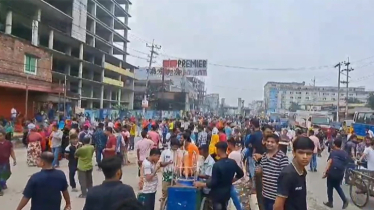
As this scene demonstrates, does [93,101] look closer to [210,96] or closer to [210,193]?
[210,193]

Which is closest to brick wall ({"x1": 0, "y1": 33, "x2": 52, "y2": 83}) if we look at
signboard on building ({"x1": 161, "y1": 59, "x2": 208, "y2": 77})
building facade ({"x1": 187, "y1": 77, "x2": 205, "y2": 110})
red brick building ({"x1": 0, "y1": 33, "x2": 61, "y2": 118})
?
red brick building ({"x1": 0, "y1": 33, "x2": 61, "y2": 118})

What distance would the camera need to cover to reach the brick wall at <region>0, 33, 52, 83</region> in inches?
1030

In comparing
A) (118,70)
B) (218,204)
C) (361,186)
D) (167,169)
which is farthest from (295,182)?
(118,70)

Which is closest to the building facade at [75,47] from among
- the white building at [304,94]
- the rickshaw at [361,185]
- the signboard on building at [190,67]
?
the signboard on building at [190,67]

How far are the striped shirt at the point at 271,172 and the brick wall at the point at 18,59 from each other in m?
25.0

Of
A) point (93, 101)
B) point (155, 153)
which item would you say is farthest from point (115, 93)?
point (155, 153)

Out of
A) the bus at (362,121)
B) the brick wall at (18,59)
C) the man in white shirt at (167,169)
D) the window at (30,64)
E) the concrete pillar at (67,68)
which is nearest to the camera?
the man in white shirt at (167,169)

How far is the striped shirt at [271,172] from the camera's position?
4.68 m

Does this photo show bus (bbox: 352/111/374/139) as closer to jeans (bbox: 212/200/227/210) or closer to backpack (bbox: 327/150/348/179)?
backpack (bbox: 327/150/348/179)

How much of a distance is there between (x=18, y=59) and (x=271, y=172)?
27437mm

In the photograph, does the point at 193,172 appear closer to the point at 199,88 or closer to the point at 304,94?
the point at 199,88

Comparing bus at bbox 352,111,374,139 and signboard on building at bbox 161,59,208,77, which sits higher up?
signboard on building at bbox 161,59,208,77

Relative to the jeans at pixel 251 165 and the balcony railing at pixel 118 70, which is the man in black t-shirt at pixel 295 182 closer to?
the jeans at pixel 251 165

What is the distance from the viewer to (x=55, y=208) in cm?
433
